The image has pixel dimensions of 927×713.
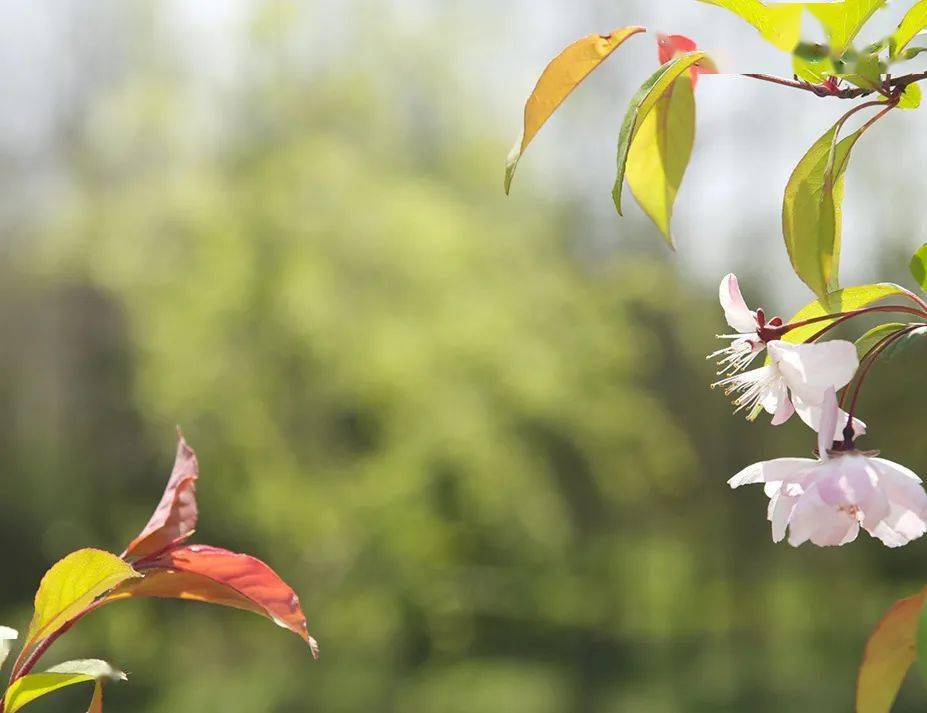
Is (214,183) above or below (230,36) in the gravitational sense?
below

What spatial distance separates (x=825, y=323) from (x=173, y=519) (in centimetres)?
18

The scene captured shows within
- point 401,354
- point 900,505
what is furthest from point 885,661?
point 401,354

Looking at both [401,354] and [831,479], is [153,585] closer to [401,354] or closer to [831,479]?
[831,479]

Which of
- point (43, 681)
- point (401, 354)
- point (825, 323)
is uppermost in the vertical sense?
point (825, 323)

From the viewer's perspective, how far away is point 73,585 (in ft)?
0.83

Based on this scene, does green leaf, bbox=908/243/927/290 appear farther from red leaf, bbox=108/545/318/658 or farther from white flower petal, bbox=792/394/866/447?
red leaf, bbox=108/545/318/658

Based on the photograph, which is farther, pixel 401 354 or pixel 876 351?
pixel 401 354

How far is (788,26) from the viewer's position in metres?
0.21

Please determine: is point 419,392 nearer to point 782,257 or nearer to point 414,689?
point 414,689

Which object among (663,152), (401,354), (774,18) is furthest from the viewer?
(401,354)

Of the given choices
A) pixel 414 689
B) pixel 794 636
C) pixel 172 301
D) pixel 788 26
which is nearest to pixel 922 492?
pixel 788 26

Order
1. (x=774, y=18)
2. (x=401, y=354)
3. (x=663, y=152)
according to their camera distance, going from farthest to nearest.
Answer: (x=401, y=354)
(x=663, y=152)
(x=774, y=18)

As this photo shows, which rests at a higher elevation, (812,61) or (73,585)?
(812,61)

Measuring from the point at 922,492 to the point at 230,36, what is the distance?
230 inches
